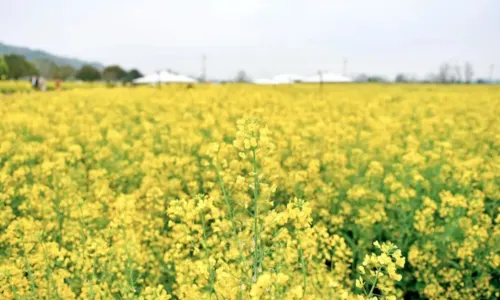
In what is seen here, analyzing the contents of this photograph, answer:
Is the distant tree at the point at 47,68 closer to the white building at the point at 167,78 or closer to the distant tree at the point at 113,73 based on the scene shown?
the distant tree at the point at 113,73

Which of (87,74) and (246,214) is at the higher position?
(87,74)

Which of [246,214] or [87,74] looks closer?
[246,214]

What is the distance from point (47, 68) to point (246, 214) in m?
93.8

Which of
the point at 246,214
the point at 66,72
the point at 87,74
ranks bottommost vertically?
the point at 246,214

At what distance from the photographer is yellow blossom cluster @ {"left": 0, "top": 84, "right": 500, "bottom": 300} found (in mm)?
2209

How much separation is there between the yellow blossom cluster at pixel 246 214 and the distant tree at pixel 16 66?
5221 cm

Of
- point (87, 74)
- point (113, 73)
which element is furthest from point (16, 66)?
point (113, 73)

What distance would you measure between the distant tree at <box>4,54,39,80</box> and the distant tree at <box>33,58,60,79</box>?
11.7 metres

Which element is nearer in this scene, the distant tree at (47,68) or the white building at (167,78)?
the white building at (167,78)

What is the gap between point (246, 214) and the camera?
4.04 metres

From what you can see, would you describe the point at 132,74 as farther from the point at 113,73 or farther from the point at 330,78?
the point at 330,78

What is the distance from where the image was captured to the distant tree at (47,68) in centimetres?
7769

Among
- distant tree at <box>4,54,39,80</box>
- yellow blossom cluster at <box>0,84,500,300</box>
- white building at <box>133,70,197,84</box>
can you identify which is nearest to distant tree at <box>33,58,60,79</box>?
distant tree at <box>4,54,39,80</box>

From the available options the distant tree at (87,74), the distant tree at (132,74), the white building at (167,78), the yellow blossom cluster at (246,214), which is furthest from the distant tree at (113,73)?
the yellow blossom cluster at (246,214)
